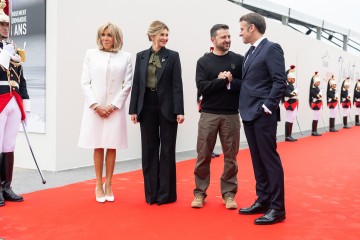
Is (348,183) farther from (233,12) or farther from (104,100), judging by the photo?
(233,12)

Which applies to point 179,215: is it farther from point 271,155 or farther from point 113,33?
point 113,33

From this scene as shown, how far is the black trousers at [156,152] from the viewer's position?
3.78m

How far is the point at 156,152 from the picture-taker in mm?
3840

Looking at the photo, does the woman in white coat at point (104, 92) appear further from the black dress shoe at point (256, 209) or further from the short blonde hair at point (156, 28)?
the black dress shoe at point (256, 209)

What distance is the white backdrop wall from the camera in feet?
17.4

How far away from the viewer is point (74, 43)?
5.45 meters

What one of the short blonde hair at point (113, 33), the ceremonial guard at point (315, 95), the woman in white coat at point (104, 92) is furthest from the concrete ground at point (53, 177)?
the ceremonial guard at point (315, 95)

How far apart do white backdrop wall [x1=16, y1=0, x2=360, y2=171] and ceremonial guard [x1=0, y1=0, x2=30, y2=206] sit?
1424 millimetres

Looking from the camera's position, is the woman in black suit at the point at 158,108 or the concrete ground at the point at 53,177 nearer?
the woman in black suit at the point at 158,108

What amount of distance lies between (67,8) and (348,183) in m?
3.87

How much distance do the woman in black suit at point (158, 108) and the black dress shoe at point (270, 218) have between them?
93 centimetres

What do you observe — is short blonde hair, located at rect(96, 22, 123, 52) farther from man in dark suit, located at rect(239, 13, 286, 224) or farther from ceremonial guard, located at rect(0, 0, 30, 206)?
man in dark suit, located at rect(239, 13, 286, 224)

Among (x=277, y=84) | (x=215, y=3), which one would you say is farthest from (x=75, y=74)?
(x=215, y=3)

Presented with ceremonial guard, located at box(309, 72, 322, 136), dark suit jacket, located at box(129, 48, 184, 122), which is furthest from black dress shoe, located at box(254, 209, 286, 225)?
ceremonial guard, located at box(309, 72, 322, 136)
